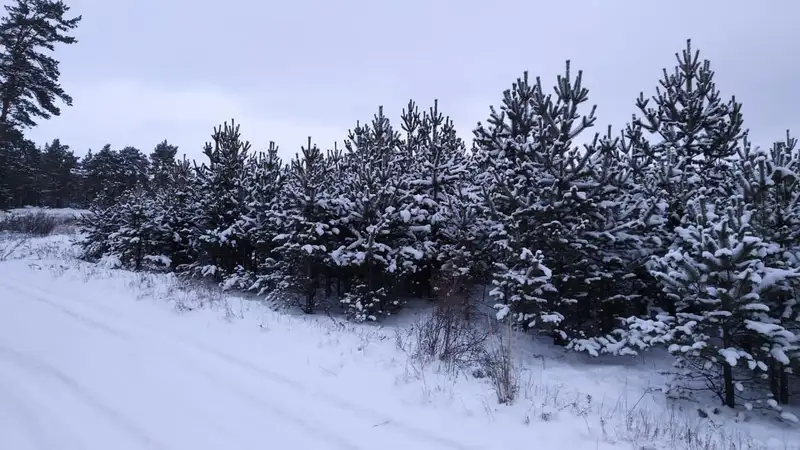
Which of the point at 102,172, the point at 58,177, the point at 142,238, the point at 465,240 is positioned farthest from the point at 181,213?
the point at 58,177

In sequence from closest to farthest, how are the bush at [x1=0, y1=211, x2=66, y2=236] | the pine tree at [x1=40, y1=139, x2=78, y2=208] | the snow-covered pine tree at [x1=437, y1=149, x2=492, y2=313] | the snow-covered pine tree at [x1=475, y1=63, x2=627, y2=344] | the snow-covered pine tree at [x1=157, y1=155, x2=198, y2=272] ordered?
1. the snow-covered pine tree at [x1=475, y1=63, x2=627, y2=344]
2. the snow-covered pine tree at [x1=437, y1=149, x2=492, y2=313]
3. the snow-covered pine tree at [x1=157, y1=155, x2=198, y2=272]
4. the bush at [x1=0, y1=211, x2=66, y2=236]
5. the pine tree at [x1=40, y1=139, x2=78, y2=208]

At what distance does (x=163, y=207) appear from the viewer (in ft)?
60.8

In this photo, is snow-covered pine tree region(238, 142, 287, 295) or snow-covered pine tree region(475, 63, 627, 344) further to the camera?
snow-covered pine tree region(238, 142, 287, 295)

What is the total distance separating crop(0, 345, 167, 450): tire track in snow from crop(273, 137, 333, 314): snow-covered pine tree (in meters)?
6.71

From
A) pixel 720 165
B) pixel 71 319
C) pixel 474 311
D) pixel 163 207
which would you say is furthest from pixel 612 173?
pixel 163 207

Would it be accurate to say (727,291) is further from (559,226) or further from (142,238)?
(142,238)

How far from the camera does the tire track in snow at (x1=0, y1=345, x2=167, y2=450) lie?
3986 millimetres

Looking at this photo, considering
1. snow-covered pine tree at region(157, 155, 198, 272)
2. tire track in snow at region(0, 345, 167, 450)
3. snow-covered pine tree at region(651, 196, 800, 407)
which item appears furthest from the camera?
snow-covered pine tree at region(157, 155, 198, 272)

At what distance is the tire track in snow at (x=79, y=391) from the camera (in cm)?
399

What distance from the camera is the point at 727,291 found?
670 cm

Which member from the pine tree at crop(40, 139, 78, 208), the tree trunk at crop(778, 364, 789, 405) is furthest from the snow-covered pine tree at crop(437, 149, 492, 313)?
the pine tree at crop(40, 139, 78, 208)

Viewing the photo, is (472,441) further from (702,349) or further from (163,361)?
(702,349)

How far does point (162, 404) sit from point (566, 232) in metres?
8.28

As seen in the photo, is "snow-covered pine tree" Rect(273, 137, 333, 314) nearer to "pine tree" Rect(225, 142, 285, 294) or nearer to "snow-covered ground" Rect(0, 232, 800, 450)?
"pine tree" Rect(225, 142, 285, 294)
